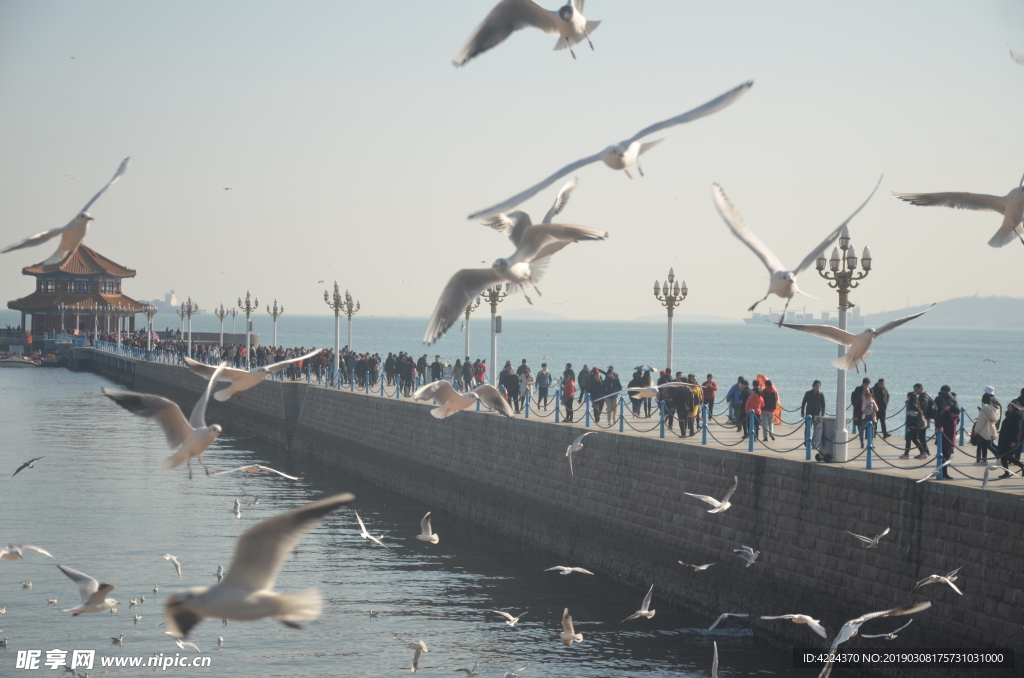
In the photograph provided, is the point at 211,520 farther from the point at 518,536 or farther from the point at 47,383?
the point at 47,383

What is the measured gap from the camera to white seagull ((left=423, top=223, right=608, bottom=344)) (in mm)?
8555

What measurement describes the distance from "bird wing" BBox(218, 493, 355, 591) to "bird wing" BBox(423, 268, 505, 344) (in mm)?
2383

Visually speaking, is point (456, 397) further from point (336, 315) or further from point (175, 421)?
point (336, 315)

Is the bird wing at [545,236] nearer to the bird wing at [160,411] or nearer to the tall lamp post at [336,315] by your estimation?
the bird wing at [160,411]

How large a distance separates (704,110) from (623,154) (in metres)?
0.93

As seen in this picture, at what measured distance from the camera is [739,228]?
902 cm

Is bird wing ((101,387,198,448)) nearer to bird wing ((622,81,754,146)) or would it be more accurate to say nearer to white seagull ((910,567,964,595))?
bird wing ((622,81,754,146))

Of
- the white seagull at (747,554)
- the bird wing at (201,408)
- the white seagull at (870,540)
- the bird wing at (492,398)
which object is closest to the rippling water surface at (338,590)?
the white seagull at (747,554)

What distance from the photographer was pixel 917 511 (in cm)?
1464

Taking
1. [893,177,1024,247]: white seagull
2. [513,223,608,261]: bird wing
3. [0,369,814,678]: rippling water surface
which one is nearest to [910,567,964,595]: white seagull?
[0,369,814,678]: rippling water surface

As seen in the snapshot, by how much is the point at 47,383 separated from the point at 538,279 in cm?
7754

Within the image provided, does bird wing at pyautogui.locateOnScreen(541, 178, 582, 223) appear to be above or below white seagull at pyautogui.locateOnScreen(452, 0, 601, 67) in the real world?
below

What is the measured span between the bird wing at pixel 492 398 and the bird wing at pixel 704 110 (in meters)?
5.13

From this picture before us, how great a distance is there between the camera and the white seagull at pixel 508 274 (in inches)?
337
